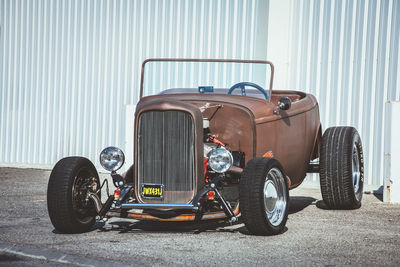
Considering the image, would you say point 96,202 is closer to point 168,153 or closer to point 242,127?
point 168,153

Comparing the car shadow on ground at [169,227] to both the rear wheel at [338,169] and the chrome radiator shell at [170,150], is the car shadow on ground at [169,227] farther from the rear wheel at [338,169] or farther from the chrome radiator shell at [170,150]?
the rear wheel at [338,169]

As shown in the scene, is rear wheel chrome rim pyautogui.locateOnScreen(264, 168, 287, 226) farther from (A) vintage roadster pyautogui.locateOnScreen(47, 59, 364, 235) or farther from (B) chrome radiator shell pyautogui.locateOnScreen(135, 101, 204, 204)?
(B) chrome radiator shell pyautogui.locateOnScreen(135, 101, 204, 204)

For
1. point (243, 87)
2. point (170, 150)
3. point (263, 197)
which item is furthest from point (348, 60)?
point (263, 197)

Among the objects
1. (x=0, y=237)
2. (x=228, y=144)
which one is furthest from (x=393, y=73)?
(x=0, y=237)

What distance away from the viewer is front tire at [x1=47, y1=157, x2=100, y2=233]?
5648 millimetres

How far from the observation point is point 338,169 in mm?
7492

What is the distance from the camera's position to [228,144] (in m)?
6.38

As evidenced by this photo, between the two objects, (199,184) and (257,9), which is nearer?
(199,184)

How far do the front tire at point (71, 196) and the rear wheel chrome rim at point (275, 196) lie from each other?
1563mm

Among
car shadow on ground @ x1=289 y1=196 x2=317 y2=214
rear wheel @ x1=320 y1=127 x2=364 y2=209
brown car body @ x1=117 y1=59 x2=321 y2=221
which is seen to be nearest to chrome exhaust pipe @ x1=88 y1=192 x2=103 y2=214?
brown car body @ x1=117 y1=59 x2=321 y2=221

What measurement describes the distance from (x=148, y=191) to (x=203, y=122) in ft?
2.76

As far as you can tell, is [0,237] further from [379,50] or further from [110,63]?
[110,63]

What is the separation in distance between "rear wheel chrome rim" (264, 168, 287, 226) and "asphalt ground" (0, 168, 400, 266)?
0.19 meters

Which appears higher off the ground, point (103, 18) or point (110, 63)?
point (103, 18)
